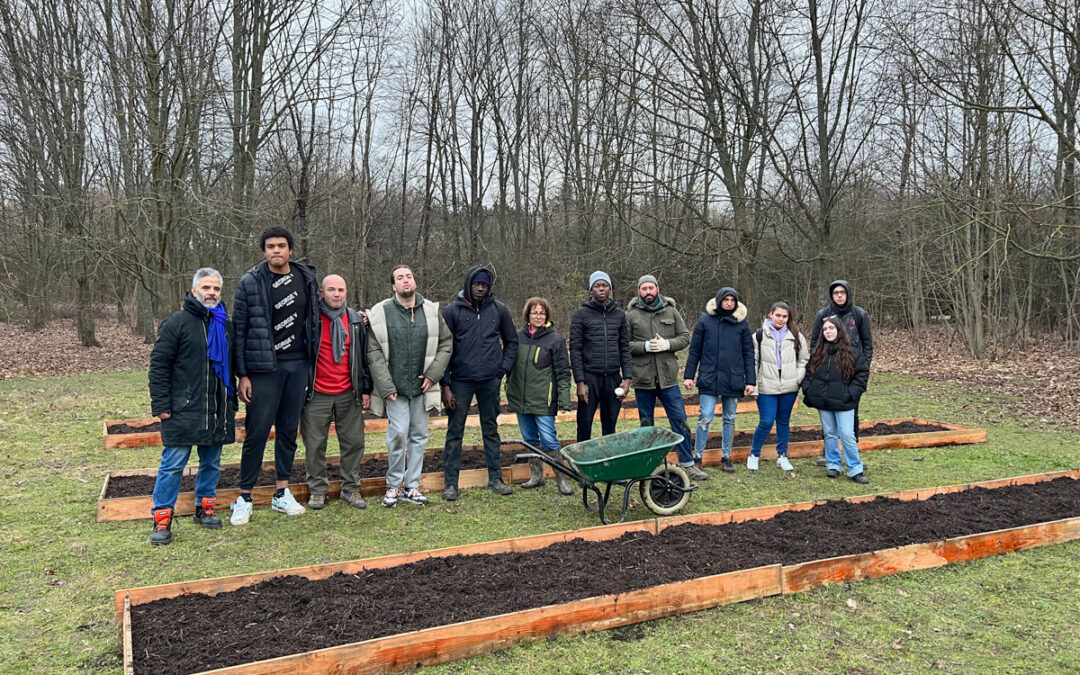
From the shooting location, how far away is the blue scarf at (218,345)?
14.4 ft

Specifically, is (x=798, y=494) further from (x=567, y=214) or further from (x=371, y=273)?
(x=371, y=273)

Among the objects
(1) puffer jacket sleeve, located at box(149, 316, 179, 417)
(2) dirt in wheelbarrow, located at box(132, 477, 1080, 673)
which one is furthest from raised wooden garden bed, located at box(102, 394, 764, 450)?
(2) dirt in wheelbarrow, located at box(132, 477, 1080, 673)

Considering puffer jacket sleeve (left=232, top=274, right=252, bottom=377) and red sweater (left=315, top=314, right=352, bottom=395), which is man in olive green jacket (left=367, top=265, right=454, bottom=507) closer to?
red sweater (left=315, top=314, right=352, bottom=395)

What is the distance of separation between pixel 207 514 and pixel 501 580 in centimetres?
241

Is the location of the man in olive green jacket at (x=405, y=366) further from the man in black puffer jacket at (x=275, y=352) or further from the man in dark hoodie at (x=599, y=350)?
the man in dark hoodie at (x=599, y=350)

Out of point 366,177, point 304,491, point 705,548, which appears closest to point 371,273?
point 366,177

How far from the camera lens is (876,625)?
3254mm

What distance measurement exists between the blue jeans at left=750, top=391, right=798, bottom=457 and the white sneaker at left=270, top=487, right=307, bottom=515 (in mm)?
4005

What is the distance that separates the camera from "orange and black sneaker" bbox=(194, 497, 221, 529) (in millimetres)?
4578

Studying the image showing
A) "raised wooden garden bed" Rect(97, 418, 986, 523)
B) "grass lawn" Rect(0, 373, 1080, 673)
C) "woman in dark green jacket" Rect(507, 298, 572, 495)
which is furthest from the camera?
"woman in dark green jacket" Rect(507, 298, 572, 495)

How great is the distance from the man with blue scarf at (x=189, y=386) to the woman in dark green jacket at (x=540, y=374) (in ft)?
7.16

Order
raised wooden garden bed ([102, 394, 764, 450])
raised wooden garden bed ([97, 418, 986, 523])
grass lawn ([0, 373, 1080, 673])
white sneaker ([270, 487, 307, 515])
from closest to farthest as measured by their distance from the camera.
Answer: grass lawn ([0, 373, 1080, 673]) < raised wooden garden bed ([97, 418, 986, 523]) < white sneaker ([270, 487, 307, 515]) < raised wooden garden bed ([102, 394, 764, 450])

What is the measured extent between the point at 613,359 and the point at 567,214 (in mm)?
14715

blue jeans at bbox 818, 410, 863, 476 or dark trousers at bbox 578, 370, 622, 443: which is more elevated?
dark trousers at bbox 578, 370, 622, 443
